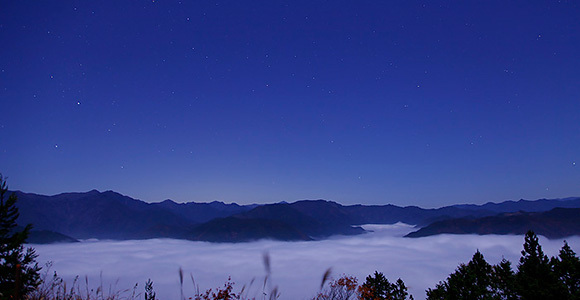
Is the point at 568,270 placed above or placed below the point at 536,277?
above

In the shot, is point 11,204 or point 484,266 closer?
point 11,204

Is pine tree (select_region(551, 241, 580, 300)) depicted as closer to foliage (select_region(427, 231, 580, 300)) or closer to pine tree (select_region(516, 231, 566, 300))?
foliage (select_region(427, 231, 580, 300))

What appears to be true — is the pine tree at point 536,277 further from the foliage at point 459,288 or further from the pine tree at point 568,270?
the foliage at point 459,288

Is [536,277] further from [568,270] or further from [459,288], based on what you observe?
[459,288]

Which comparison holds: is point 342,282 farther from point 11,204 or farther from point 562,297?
point 562,297

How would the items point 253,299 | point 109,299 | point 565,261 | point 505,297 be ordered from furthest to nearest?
point 505,297 < point 565,261 < point 253,299 < point 109,299

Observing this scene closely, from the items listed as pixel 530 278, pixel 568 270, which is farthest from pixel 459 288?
pixel 530 278

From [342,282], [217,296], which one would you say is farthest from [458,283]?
[217,296]

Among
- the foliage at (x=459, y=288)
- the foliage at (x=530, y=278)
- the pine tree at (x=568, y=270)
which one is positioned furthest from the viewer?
the pine tree at (x=568, y=270)

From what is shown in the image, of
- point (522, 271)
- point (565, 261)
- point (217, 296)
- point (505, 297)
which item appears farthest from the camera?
point (505, 297)

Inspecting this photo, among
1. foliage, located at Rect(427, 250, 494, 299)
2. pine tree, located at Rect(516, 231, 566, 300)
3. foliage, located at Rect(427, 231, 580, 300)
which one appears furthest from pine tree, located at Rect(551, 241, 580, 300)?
foliage, located at Rect(427, 250, 494, 299)

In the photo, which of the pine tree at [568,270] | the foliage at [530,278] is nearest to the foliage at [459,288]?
the foliage at [530,278]

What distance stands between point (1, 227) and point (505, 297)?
50.6 metres

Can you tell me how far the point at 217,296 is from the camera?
1102cm
